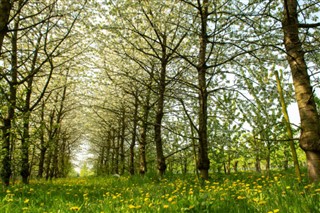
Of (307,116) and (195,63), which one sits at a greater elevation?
(195,63)

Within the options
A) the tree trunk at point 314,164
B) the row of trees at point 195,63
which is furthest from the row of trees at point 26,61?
the tree trunk at point 314,164

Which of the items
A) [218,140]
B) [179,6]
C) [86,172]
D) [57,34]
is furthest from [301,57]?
[86,172]

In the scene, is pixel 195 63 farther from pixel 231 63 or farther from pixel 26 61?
pixel 26 61

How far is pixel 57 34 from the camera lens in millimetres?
10242

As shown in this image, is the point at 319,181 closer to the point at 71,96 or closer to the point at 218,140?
the point at 218,140

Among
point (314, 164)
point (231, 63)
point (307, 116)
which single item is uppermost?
point (231, 63)

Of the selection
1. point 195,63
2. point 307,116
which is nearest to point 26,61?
point 195,63

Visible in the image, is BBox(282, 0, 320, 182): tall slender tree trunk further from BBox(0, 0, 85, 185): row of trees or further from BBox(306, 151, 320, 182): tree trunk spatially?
BBox(0, 0, 85, 185): row of trees

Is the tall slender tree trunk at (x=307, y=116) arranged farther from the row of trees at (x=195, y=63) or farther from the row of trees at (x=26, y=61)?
the row of trees at (x=26, y=61)

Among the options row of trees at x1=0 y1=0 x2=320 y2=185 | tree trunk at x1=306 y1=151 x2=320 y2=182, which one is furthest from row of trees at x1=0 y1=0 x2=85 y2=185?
tree trunk at x1=306 y1=151 x2=320 y2=182

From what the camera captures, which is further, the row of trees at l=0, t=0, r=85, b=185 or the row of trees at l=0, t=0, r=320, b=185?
the row of trees at l=0, t=0, r=85, b=185

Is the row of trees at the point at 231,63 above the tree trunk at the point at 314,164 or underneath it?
above

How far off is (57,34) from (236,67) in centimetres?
728

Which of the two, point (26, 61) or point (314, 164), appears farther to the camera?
point (26, 61)
